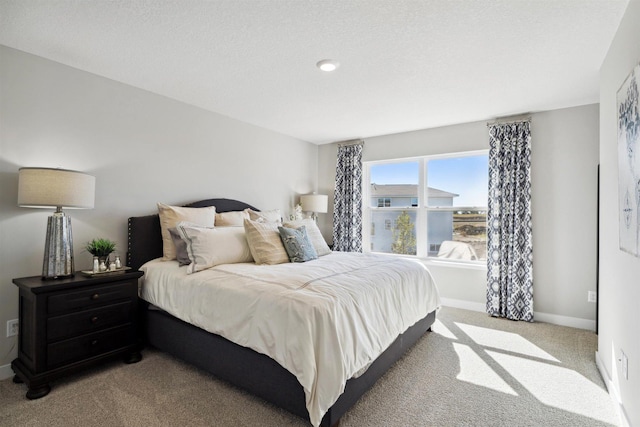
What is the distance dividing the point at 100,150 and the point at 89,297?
1353mm

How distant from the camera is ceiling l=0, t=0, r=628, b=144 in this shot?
75.1 inches

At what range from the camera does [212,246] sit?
107 inches

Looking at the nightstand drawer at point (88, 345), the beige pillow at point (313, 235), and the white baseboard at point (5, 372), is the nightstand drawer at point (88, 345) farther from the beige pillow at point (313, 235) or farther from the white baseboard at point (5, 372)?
the beige pillow at point (313, 235)

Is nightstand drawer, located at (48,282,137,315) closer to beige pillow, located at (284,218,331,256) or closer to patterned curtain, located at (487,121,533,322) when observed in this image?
beige pillow, located at (284,218,331,256)

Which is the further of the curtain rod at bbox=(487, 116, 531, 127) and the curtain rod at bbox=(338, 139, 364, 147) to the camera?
the curtain rod at bbox=(338, 139, 364, 147)

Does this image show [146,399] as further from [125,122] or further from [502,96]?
[502,96]

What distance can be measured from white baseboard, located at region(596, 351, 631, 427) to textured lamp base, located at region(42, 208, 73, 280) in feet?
12.4

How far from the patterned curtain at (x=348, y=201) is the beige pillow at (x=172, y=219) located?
2.43m

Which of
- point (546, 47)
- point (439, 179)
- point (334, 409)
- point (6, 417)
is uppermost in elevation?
point (546, 47)

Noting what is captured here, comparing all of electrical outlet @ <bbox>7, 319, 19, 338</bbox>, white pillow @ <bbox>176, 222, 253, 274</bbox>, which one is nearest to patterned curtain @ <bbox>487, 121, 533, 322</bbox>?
white pillow @ <bbox>176, 222, 253, 274</bbox>

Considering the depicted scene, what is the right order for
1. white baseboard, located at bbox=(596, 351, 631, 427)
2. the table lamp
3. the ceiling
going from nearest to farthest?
white baseboard, located at bbox=(596, 351, 631, 427) < the ceiling < the table lamp

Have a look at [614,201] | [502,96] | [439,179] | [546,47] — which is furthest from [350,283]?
[439,179]

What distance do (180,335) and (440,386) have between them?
6.63 feet

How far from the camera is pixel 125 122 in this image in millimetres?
3025
